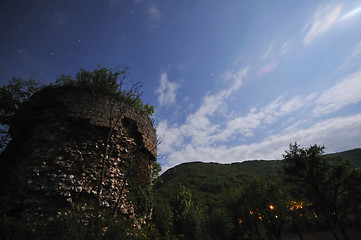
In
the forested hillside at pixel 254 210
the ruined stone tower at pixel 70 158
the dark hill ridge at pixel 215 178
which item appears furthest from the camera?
the dark hill ridge at pixel 215 178

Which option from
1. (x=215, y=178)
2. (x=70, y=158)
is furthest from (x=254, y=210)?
(x=215, y=178)

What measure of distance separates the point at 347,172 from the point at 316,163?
2.66m

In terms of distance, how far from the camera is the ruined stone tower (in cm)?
494

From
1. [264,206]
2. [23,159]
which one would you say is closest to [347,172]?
[264,206]

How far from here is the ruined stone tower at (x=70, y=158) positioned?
494cm

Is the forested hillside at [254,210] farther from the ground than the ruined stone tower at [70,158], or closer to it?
closer to it

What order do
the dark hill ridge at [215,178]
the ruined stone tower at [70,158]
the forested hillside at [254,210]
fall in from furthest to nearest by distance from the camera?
the dark hill ridge at [215,178], the forested hillside at [254,210], the ruined stone tower at [70,158]

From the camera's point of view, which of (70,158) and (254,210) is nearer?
(70,158)

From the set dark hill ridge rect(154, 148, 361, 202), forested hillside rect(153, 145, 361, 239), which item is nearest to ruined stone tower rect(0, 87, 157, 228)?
forested hillside rect(153, 145, 361, 239)

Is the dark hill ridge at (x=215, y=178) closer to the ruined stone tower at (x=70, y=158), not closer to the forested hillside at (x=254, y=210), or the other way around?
the forested hillside at (x=254, y=210)

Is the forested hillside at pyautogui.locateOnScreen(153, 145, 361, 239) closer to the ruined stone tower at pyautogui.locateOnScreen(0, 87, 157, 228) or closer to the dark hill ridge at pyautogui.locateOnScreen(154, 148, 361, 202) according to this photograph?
the ruined stone tower at pyautogui.locateOnScreen(0, 87, 157, 228)

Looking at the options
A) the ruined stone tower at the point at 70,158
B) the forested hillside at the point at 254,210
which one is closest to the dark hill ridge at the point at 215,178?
the forested hillside at the point at 254,210

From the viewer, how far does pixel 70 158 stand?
5.69 metres

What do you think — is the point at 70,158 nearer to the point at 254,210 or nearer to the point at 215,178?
the point at 254,210
